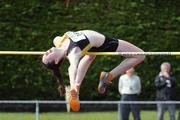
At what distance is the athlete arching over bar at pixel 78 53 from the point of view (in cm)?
1136

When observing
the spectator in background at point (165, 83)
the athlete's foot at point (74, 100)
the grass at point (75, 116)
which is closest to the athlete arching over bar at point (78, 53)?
the athlete's foot at point (74, 100)

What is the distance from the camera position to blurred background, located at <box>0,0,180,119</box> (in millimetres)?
20406

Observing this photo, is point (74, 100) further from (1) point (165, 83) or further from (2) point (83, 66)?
(1) point (165, 83)

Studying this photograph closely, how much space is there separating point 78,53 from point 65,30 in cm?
913

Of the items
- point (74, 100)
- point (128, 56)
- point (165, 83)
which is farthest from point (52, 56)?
point (165, 83)

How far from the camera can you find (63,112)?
15.9 m

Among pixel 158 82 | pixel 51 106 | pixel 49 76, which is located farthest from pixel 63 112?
pixel 49 76

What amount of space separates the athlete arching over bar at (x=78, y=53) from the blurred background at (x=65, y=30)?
8153 mm

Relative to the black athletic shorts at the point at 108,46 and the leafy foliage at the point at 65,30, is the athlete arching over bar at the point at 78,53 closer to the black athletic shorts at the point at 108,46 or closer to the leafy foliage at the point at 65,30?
the black athletic shorts at the point at 108,46

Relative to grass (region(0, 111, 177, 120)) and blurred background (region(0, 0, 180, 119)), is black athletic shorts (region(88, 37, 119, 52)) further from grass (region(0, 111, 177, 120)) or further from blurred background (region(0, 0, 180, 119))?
blurred background (region(0, 0, 180, 119))

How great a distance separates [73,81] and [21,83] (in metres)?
9.08

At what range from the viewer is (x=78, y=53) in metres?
11.4

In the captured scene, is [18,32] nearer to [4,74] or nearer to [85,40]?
[4,74]

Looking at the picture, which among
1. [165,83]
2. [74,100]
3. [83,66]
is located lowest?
[165,83]
